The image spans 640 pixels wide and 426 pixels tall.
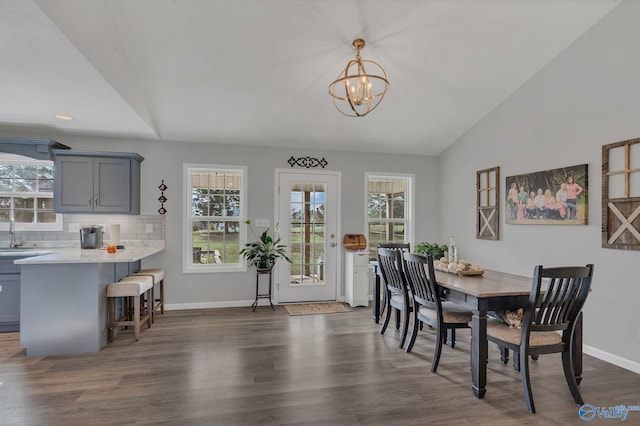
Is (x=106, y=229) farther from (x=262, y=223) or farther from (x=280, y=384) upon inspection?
(x=280, y=384)

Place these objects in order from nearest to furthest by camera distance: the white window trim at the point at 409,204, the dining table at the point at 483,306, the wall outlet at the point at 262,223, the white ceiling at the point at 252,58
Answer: the dining table at the point at 483,306 < the white ceiling at the point at 252,58 < the wall outlet at the point at 262,223 < the white window trim at the point at 409,204

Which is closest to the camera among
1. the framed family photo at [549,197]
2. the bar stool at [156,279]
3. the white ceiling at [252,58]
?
the white ceiling at [252,58]

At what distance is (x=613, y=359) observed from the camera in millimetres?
3148

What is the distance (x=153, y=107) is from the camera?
4.06 m

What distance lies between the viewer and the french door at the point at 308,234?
5.32 m

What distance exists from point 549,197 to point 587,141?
67 cm

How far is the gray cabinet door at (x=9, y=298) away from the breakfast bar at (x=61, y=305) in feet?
2.57

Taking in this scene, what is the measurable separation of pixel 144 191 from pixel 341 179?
283 centimetres

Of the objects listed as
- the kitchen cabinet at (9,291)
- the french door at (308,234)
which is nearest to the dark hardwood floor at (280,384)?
the kitchen cabinet at (9,291)

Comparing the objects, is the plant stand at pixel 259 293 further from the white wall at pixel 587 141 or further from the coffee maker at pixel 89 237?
the white wall at pixel 587 141

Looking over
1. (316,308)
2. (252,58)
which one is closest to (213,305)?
(316,308)

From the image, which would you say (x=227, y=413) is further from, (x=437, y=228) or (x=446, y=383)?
(x=437, y=228)

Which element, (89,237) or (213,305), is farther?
(213,305)

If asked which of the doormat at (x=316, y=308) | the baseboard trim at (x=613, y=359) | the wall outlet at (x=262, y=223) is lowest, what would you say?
the doormat at (x=316, y=308)
